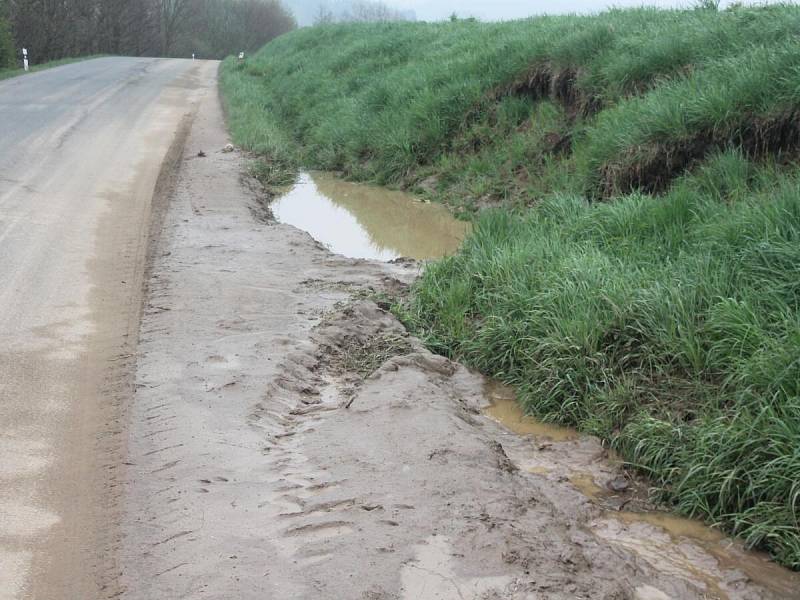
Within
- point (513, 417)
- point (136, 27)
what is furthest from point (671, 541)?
point (136, 27)

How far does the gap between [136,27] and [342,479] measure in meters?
57.3

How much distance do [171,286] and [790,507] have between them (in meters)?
5.01

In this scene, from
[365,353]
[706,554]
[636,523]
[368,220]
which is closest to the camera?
[706,554]

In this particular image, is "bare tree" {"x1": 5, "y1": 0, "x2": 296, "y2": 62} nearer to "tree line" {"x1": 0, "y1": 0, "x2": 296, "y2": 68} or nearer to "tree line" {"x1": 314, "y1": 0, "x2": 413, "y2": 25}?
"tree line" {"x1": 0, "y1": 0, "x2": 296, "y2": 68}

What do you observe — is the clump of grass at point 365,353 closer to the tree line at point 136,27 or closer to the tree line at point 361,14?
the tree line at point 136,27

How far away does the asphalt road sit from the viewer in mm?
3709

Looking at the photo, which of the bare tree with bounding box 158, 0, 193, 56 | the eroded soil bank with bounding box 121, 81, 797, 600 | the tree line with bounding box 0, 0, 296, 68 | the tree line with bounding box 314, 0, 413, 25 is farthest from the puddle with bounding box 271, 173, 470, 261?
the bare tree with bounding box 158, 0, 193, 56

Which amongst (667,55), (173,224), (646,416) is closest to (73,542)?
(646,416)

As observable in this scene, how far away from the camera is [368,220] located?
1138cm

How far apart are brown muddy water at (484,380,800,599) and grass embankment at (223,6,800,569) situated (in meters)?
0.09

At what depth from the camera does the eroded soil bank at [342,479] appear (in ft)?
11.4

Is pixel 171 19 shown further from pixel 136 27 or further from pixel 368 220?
pixel 368 220

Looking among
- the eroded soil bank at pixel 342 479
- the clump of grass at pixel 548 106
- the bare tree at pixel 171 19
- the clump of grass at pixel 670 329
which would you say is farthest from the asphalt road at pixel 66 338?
the bare tree at pixel 171 19

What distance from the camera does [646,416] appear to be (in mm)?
4859
